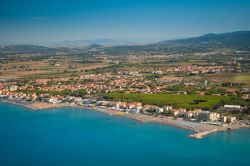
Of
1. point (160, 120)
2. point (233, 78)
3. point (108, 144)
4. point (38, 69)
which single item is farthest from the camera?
point (38, 69)

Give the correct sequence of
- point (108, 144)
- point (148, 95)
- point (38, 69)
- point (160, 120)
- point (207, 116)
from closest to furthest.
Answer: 1. point (108, 144)
2. point (207, 116)
3. point (160, 120)
4. point (148, 95)
5. point (38, 69)

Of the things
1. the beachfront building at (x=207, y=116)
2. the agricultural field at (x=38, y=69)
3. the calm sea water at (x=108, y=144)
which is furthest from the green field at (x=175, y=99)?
the agricultural field at (x=38, y=69)

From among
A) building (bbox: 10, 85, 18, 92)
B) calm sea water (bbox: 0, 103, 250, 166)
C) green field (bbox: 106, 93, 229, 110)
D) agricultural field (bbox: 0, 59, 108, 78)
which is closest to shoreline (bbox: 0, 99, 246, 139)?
calm sea water (bbox: 0, 103, 250, 166)

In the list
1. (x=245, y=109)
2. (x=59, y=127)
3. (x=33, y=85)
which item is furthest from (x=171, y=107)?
(x=33, y=85)

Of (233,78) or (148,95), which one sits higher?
(233,78)

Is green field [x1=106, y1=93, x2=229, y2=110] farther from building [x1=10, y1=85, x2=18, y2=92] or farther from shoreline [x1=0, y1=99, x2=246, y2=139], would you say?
building [x1=10, y1=85, x2=18, y2=92]

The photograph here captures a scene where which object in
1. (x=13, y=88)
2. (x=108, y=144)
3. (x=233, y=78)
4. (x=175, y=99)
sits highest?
(x=233, y=78)

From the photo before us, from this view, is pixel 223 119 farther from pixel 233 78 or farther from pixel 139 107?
pixel 233 78

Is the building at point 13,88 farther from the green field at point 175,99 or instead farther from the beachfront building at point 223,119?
the beachfront building at point 223,119

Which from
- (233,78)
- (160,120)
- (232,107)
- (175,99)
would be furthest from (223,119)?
(233,78)
